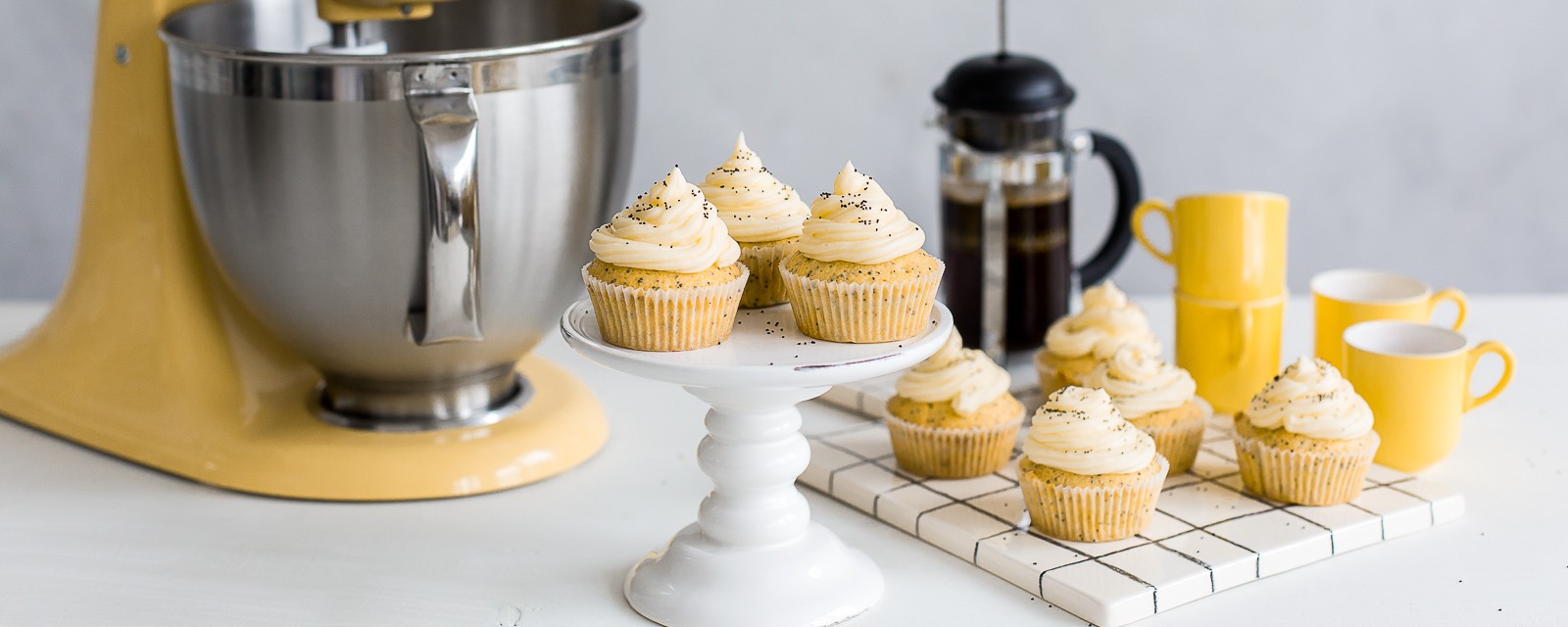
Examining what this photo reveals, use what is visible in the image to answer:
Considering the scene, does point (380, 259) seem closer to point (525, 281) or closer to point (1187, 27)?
point (525, 281)

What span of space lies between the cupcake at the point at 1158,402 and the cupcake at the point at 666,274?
315mm

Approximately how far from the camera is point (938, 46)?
1.83m

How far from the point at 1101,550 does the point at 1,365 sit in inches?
33.5

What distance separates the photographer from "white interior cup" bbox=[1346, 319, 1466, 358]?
43.9 inches

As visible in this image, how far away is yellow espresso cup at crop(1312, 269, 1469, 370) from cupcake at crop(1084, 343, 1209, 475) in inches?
5.8

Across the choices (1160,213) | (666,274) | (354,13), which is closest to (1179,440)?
(1160,213)

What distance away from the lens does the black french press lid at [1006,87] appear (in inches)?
50.4

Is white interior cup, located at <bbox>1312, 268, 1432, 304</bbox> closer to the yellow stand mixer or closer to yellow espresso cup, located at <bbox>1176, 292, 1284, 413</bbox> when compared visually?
yellow espresso cup, located at <bbox>1176, 292, 1284, 413</bbox>

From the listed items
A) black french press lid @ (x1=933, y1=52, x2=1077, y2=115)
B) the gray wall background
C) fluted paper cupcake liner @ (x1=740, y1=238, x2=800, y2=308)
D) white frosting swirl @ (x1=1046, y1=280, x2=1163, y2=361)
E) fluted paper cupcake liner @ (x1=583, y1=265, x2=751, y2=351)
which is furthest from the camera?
the gray wall background

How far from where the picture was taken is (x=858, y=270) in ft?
2.77

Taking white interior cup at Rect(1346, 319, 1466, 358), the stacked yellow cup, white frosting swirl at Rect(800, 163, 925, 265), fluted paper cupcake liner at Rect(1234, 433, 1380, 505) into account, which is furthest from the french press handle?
white frosting swirl at Rect(800, 163, 925, 265)

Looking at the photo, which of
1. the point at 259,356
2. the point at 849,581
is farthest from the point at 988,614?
the point at 259,356

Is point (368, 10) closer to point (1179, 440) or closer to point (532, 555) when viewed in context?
point (532, 555)

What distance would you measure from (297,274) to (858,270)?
41cm
